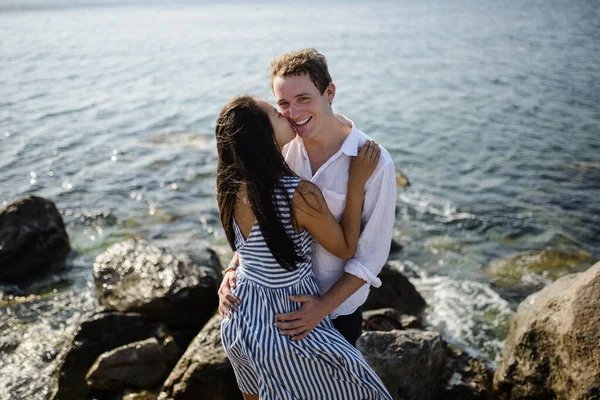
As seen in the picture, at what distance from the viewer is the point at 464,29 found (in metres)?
32.6

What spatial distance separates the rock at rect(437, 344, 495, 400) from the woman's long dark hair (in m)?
→ 3.04

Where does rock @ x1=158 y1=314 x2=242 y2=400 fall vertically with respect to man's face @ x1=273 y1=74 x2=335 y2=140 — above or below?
below

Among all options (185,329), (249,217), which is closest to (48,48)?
(185,329)

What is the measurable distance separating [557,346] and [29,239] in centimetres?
700

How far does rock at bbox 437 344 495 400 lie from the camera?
18.8ft

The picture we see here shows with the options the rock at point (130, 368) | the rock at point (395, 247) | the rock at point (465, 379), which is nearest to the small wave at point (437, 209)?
the rock at point (395, 247)

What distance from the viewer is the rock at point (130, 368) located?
5758 mm

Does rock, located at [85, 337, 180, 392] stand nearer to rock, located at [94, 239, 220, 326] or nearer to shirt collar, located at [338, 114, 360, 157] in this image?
rock, located at [94, 239, 220, 326]

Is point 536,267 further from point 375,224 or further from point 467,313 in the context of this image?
point 375,224

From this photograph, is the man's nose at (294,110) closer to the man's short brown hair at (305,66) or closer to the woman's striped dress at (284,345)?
the man's short brown hair at (305,66)

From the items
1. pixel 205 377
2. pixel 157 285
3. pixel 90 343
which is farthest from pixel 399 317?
pixel 90 343

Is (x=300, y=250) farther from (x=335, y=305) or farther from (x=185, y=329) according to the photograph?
(x=185, y=329)

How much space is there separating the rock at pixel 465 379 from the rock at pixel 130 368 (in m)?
2.63

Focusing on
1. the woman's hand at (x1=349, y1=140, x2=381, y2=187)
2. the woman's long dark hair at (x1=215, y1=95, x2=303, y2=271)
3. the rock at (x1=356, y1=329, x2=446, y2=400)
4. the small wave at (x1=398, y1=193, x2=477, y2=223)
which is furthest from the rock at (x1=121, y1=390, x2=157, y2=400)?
the small wave at (x1=398, y1=193, x2=477, y2=223)
